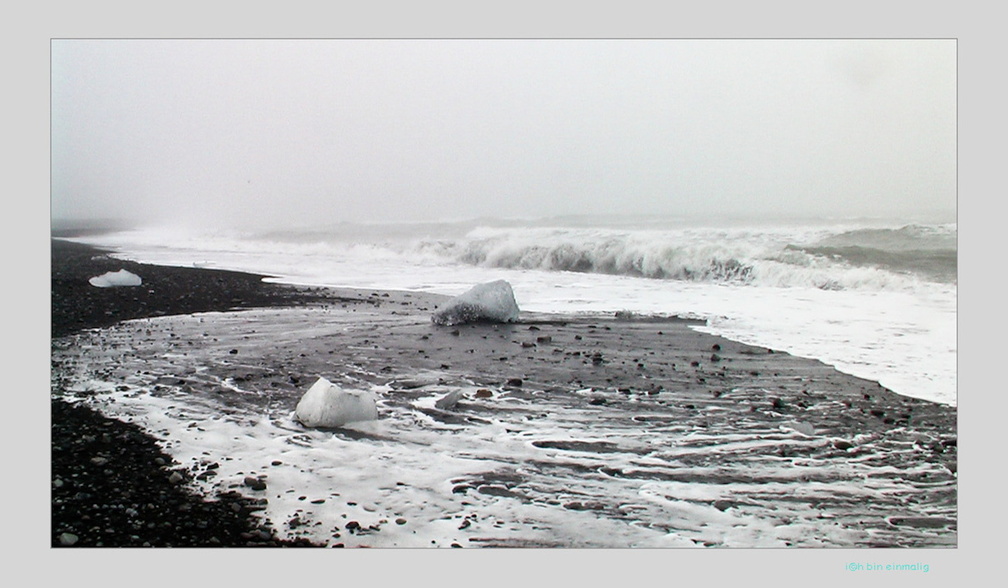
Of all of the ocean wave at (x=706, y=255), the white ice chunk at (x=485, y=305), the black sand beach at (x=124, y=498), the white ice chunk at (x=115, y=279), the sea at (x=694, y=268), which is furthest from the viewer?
the white ice chunk at (x=115, y=279)

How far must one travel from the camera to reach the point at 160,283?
581cm

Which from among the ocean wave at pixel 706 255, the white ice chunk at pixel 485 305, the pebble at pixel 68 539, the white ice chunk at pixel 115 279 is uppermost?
the ocean wave at pixel 706 255

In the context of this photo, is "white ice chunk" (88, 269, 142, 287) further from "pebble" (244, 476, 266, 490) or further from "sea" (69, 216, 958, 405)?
"pebble" (244, 476, 266, 490)

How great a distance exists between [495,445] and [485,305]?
189 cm

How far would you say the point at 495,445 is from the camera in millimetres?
2996

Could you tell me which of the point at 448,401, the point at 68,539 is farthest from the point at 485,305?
the point at 68,539

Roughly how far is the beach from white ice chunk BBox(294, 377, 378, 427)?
0.07m

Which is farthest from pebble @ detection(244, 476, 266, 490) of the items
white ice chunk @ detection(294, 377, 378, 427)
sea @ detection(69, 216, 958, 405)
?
sea @ detection(69, 216, 958, 405)

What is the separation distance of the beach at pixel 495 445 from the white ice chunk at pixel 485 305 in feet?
0.71

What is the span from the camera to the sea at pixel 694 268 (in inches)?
148

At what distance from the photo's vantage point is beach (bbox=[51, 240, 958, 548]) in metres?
2.50

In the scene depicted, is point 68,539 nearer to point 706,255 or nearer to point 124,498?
point 124,498

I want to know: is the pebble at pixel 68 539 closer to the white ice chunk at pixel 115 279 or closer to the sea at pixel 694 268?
the sea at pixel 694 268

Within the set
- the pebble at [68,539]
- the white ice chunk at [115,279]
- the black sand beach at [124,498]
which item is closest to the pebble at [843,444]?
the black sand beach at [124,498]
